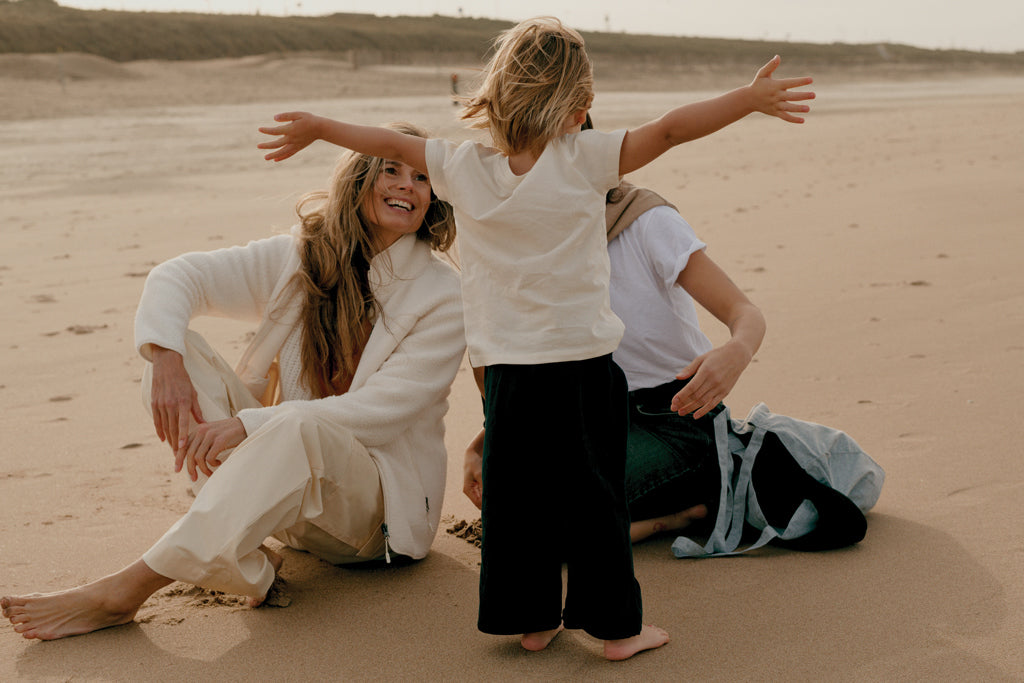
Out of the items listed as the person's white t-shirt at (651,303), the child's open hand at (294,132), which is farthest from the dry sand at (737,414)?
the child's open hand at (294,132)

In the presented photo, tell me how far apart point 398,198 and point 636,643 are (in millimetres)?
1359

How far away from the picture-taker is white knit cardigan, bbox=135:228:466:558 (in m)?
2.80

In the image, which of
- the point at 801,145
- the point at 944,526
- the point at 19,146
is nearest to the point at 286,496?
the point at 944,526

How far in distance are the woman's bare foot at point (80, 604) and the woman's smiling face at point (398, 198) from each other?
1115 millimetres

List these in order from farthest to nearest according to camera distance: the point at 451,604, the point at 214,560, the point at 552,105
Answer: the point at 451,604
the point at 214,560
the point at 552,105

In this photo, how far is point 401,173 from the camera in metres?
2.99

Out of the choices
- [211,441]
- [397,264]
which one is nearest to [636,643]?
[211,441]

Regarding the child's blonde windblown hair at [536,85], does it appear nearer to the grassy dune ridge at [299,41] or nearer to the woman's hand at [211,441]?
the woman's hand at [211,441]

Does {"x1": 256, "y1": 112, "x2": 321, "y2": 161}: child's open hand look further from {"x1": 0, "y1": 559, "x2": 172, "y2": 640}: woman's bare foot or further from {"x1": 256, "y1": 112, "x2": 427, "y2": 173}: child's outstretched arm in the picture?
{"x1": 0, "y1": 559, "x2": 172, "y2": 640}: woman's bare foot

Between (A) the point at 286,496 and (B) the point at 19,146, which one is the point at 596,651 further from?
(B) the point at 19,146

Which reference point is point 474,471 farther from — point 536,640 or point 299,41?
point 299,41

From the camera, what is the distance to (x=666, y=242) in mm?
2865

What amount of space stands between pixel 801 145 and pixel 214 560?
52.5 feet

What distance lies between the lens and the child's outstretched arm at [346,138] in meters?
2.29
